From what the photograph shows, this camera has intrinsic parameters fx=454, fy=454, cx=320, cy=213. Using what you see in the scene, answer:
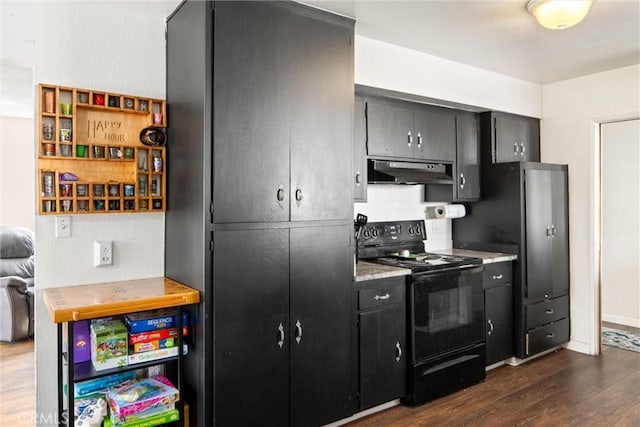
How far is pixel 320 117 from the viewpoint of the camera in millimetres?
2590

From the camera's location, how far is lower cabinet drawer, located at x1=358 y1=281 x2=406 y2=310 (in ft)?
9.16

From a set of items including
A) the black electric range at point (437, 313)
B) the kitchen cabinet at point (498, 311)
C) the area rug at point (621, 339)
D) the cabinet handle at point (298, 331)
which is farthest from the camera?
the area rug at point (621, 339)

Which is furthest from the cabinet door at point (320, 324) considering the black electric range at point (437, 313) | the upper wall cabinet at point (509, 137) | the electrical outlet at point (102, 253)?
the upper wall cabinet at point (509, 137)

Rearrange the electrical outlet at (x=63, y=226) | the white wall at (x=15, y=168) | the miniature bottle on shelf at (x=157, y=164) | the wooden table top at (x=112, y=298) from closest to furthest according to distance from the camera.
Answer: the wooden table top at (x=112, y=298), the electrical outlet at (x=63, y=226), the miniature bottle on shelf at (x=157, y=164), the white wall at (x=15, y=168)

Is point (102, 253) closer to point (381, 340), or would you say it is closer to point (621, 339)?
point (381, 340)

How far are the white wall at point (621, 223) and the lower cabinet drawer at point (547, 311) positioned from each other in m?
1.35

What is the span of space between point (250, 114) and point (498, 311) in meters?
2.62

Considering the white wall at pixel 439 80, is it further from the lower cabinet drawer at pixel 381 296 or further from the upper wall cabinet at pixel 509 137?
the lower cabinet drawer at pixel 381 296

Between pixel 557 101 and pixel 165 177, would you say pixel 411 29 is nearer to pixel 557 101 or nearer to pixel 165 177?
pixel 165 177

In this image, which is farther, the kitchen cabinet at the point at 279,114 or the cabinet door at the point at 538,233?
the cabinet door at the point at 538,233

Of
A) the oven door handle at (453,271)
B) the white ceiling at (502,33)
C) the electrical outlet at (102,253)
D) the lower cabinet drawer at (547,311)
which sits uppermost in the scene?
the white ceiling at (502,33)

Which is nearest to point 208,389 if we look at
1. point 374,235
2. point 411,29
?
point 374,235

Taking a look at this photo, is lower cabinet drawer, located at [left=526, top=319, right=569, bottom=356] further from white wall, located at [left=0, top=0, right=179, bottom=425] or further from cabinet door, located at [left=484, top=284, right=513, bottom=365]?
white wall, located at [left=0, top=0, right=179, bottom=425]

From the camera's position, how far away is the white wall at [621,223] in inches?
194
